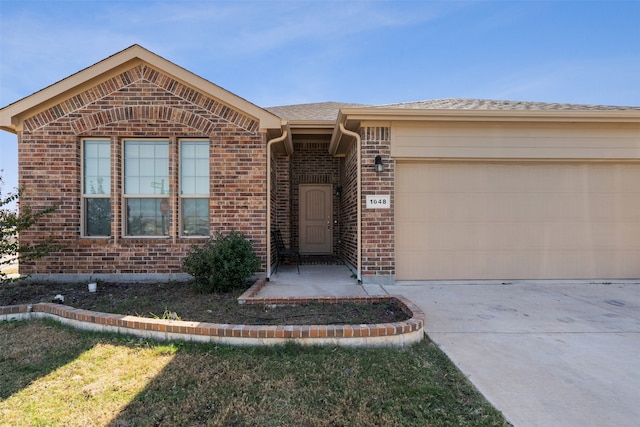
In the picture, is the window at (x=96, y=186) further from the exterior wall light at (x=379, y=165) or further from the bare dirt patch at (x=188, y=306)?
the exterior wall light at (x=379, y=165)

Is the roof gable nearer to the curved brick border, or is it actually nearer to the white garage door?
the white garage door

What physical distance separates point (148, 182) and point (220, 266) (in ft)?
8.38

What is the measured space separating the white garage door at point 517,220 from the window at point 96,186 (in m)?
5.60

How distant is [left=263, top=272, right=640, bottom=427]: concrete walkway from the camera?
2.34 meters

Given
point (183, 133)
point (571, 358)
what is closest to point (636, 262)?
point (571, 358)

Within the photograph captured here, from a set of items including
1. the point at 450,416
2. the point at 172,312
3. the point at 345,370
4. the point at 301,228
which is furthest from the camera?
the point at 301,228

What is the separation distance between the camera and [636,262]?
258 inches

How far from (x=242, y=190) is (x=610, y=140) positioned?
7.19m

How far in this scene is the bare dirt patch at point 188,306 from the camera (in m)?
3.93

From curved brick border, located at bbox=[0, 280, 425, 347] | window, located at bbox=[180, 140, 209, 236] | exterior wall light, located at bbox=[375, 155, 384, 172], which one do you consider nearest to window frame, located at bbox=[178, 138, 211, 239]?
window, located at bbox=[180, 140, 209, 236]

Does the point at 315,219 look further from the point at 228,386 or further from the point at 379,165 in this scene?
the point at 228,386

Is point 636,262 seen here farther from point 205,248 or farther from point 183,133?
point 183,133

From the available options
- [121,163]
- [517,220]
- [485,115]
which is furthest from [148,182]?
[517,220]

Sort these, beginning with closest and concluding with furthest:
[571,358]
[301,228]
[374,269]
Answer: [571,358]
[374,269]
[301,228]
